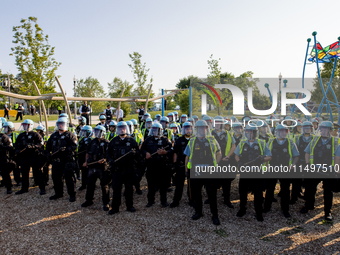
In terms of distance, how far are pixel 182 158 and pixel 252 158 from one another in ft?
5.91

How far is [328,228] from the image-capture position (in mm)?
5316

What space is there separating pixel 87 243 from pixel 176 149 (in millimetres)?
2983

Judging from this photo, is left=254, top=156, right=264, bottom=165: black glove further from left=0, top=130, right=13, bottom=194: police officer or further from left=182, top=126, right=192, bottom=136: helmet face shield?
left=0, top=130, right=13, bottom=194: police officer

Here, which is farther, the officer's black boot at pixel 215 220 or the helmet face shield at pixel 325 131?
the helmet face shield at pixel 325 131

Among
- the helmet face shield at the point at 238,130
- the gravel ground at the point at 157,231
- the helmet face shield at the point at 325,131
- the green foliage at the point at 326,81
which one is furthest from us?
the green foliage at the point at 326,81

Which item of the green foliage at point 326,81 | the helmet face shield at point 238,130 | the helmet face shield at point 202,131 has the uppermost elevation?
the green foliage at point 326,81

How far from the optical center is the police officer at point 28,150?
24.2 ft

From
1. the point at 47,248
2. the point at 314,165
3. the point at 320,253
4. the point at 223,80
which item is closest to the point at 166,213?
the point at 47,248

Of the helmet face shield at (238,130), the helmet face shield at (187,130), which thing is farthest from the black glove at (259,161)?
the helmet face shield at (238,130)

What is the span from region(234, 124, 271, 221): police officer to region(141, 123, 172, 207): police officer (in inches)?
73.0

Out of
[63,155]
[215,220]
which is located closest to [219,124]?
[215,220]

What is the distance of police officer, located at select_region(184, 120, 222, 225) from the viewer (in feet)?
18.2

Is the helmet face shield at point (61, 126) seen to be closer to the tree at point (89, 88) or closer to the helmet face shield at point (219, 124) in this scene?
the helmet face shield at point (219, 124)

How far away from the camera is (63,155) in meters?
6.92
